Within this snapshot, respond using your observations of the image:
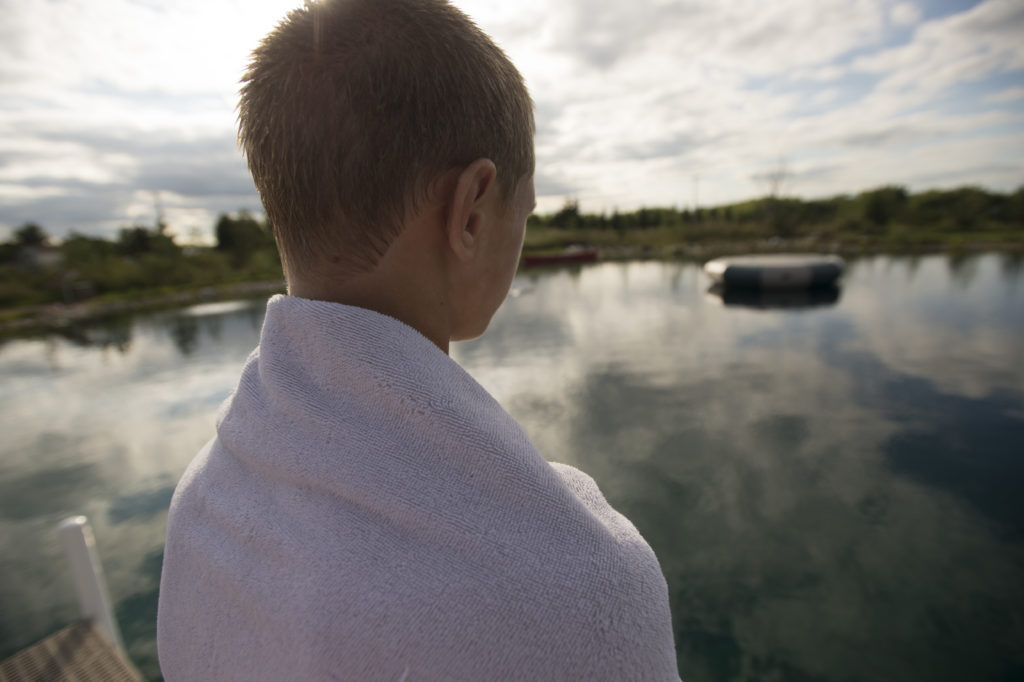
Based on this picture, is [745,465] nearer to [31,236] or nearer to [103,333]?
[103,333]

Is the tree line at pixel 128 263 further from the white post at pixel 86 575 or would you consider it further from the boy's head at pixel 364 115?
the boy's head at pixel 364 115

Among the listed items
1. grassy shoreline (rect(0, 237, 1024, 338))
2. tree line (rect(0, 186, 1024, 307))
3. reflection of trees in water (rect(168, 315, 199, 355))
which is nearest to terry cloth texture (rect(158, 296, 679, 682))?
grassy shoreline (rect(0, 237, 1024, 338))

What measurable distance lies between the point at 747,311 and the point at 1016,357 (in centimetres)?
606

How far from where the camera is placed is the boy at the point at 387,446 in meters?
0.38

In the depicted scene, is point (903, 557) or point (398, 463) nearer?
point (398, 463)

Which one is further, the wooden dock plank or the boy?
the wooden dock plank

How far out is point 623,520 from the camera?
1.64 ft

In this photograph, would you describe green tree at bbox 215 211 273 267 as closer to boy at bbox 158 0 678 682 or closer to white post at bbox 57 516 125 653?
white post at bbox 57 516 125 653

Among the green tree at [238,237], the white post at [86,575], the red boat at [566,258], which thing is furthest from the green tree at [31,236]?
the white post at [86,575]

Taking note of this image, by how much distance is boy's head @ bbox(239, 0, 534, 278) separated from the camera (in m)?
0.49

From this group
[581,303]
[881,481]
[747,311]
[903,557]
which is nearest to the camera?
[903,557]

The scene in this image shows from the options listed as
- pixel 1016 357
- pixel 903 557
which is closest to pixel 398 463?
pixel 903 557

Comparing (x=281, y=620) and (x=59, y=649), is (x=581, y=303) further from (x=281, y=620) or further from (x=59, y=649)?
(x=281, y=620)

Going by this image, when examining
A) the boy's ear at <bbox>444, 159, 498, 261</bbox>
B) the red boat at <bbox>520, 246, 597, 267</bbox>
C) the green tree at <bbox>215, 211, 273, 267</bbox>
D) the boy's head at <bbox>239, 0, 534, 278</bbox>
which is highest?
the green tree at <bbox>215, 211, 273, 267</bbox>
